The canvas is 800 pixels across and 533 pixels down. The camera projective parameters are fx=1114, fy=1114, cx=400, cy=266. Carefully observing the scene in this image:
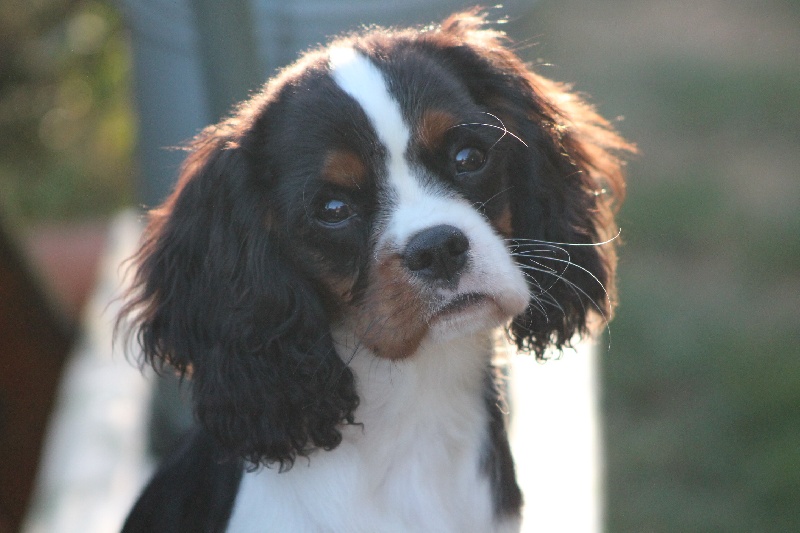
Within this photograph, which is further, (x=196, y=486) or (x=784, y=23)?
(x=784, y=23)

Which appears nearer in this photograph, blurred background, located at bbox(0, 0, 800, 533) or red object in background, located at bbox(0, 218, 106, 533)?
blurred background, located at bbox(0, 0, 800, 533)

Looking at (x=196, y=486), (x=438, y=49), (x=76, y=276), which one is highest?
(x=438, y=49)

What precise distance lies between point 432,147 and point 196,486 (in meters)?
1.20

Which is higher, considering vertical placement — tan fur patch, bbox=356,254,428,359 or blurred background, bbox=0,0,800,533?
tan fur patch, bbox=356,254,428,359

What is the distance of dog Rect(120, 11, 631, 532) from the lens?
2.76 meters

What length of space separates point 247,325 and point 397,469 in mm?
572

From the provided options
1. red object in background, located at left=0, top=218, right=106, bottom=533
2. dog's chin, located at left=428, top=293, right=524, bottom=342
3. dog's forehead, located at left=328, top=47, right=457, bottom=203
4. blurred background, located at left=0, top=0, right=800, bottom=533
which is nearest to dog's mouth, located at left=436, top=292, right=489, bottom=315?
dog's chin, located at left=428, top=293, right=524, bottom=342

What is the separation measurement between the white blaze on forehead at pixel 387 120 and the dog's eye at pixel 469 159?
156mm

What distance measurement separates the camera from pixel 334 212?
2.80 metres

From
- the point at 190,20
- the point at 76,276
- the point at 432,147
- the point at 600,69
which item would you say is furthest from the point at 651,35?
the point at 432,147

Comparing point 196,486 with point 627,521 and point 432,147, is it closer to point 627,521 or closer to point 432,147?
point 432,147

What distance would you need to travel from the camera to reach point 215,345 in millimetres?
2943

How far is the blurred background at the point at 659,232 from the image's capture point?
198 inches

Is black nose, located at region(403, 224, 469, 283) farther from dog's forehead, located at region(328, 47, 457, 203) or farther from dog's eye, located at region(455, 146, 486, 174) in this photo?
dog's eye, located at region(455, 146, 486, 174)
